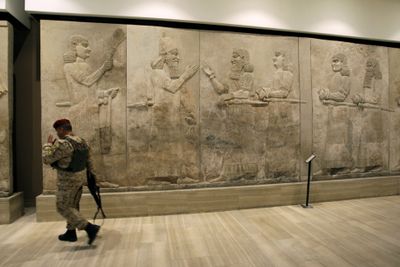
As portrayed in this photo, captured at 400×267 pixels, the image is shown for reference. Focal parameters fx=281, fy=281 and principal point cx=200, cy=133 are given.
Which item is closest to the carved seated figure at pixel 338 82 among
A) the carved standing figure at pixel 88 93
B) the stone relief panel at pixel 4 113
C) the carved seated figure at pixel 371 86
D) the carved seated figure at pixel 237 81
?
the carved seated figure at pixel 371 86

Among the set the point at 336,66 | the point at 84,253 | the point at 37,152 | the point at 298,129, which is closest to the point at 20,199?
the point at 37,152

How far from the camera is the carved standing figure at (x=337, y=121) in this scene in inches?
230

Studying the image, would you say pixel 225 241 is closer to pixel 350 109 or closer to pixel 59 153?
pixel 59 153

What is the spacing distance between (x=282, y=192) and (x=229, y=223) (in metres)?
1.52

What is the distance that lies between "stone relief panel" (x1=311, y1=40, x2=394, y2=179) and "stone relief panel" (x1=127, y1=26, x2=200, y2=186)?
2565 mm

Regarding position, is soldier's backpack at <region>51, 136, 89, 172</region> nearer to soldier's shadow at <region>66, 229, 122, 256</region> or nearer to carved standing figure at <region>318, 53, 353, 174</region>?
soldier's shadow at <region>66, 229, 122, 256</region>

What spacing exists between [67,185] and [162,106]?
2085 mm

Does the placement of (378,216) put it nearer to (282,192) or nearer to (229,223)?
(282,192)

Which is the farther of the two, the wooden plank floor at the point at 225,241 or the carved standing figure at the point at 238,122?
the carved standing figure at the point at 238,122

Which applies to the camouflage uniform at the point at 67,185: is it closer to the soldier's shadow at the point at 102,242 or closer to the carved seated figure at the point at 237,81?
the soldier's shadow at the point at 102,242

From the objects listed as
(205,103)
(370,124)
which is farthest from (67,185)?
(370,124)

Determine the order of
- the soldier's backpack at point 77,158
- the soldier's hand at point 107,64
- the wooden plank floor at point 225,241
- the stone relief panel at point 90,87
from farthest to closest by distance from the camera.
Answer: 1. the soldier's hand at point 107,64
2. the stone relief panel at point 90,87
3. the soldier's backpack at point 77,158
4. the wooden plank floor at point 225,241

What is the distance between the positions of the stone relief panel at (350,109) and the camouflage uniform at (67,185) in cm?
449

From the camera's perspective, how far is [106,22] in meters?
4.94
